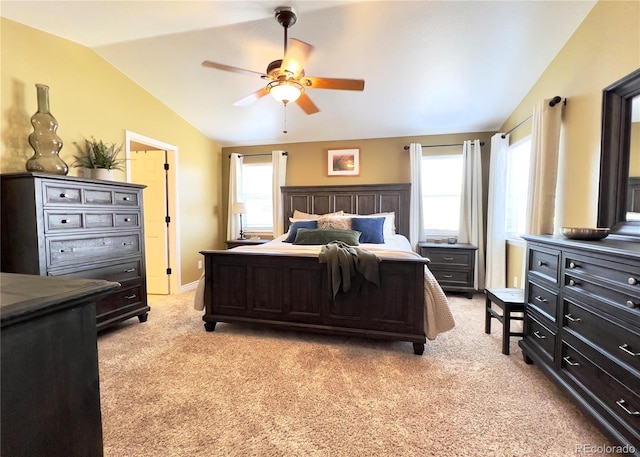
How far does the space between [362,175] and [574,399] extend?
143 inches

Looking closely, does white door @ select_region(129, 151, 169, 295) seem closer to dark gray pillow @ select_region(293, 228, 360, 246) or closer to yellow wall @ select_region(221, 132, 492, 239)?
yellow wall @ select_region(221, 132, 492, 239)

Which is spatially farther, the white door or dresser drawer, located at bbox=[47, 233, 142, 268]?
the white door

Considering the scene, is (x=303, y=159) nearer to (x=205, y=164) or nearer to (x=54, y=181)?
(x=205, y=164)

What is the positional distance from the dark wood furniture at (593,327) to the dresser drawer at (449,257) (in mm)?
1956

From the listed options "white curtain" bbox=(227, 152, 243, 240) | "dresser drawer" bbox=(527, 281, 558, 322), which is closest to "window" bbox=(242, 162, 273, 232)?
"white curtain" bbox=(227, 152, 243, 240)

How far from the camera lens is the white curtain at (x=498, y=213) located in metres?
3.92

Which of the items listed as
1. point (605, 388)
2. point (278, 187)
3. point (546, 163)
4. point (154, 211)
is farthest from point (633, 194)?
point (154, 211)

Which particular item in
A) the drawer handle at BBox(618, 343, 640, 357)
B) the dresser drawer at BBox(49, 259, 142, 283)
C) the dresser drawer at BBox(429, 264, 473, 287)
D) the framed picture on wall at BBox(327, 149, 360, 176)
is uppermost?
the framed picture on wall at BBox(327, 149, 360, 176)

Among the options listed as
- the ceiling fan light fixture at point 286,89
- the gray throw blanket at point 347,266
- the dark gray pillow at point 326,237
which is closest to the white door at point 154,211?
the dark gray pillow at point 326,237

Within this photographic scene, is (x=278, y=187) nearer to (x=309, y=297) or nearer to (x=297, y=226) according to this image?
(x=297, y=226)

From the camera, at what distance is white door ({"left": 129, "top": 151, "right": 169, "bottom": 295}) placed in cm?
430

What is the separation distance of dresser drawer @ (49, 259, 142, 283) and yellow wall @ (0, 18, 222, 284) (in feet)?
3.31

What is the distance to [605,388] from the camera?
1.51 metres

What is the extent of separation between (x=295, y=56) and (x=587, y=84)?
2.39 metres
